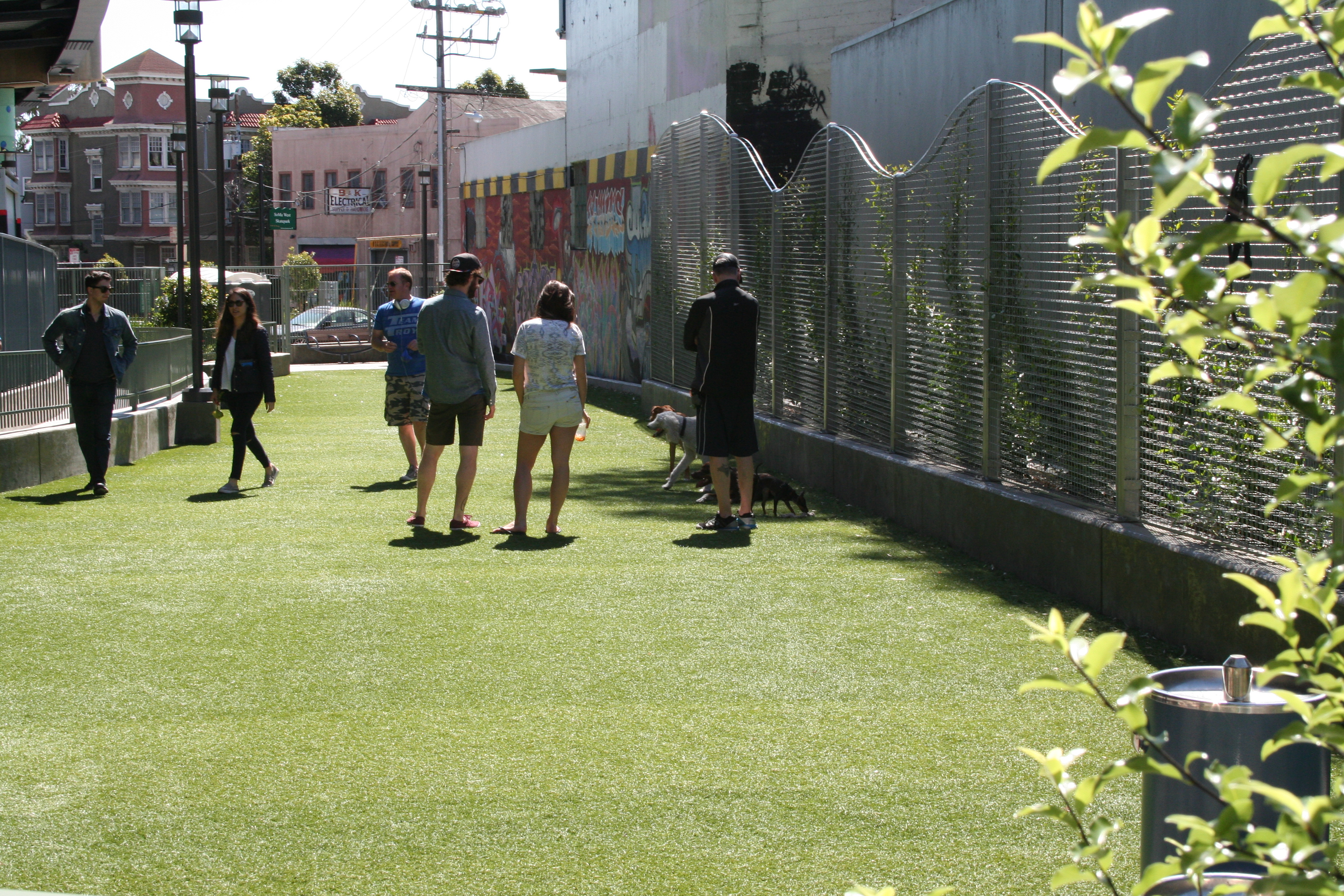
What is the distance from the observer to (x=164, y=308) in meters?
27.7

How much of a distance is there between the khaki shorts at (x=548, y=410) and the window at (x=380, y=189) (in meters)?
62.7

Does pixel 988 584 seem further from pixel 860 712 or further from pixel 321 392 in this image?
pixel 321 392

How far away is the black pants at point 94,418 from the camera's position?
12.5 meters

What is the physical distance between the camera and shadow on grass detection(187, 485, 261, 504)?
12078 mm

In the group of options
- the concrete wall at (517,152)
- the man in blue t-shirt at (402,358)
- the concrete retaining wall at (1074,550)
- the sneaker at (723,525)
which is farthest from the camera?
the concrete wall at (517,152)

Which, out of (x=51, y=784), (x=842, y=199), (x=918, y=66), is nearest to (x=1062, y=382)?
(x=842, y=199)

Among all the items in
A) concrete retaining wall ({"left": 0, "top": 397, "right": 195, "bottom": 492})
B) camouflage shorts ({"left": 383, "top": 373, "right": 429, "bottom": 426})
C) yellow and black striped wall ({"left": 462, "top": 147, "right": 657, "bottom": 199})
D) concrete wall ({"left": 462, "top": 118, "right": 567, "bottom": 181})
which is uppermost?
concrete wall ({"left": 462, "top": 118, "right": 567, "bottom": 181})

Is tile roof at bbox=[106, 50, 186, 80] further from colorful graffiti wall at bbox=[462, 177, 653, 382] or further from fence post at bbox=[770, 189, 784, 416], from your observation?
fence post at bbox=[770, 189, 784, 416]

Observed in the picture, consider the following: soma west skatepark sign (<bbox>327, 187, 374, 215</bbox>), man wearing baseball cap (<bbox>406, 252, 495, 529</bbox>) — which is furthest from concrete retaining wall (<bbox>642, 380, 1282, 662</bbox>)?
soma west skatepark sign (<bbox>327, 187, 374, 215</bbox>)

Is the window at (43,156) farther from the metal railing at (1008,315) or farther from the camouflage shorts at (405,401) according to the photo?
the camouflage shorts at (405,401)

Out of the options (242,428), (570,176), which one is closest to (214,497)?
(242,428)

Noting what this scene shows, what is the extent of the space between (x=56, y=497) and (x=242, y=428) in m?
1.69

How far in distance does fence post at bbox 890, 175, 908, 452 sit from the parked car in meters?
28.1

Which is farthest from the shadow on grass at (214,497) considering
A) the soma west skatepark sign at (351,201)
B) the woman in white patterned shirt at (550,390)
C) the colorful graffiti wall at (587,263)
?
the soma west skatepark sign at (351,201)
